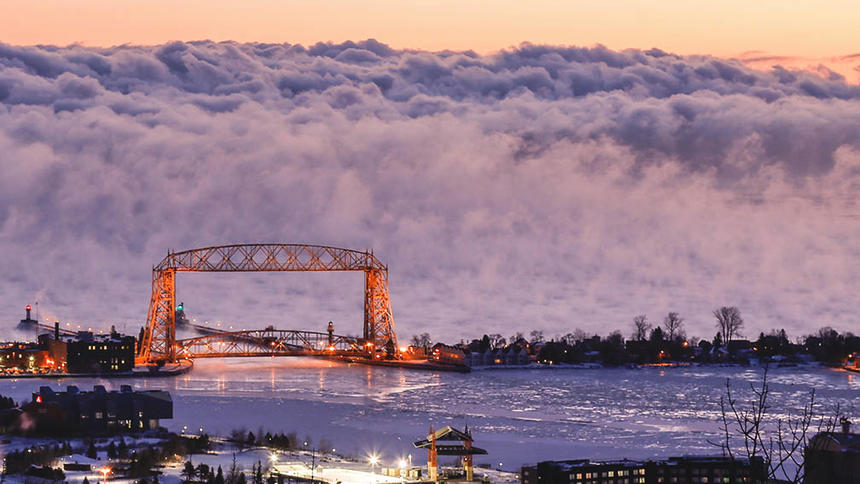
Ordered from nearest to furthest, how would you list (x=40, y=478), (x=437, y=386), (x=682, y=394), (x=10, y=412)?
(x=40, y=478)
(x=10, y=412)
(x=682, y=394)
(x=437, y=386)

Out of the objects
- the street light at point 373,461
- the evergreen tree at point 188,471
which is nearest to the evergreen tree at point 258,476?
the evergreen tree at point 188,471

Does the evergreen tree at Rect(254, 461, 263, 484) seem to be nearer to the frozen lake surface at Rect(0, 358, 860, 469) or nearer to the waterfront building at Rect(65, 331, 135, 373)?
the frozen lake surface at Rect(0, 358, 860, 469)

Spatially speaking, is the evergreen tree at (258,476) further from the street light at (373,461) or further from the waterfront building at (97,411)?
the waterfront building at (97,411)

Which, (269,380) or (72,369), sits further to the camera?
(72,369)

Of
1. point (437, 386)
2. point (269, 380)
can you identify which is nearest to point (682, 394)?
point (437, 386)

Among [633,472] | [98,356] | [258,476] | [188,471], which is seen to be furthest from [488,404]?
[98,356]

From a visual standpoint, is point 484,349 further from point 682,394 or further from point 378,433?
point 378,433
